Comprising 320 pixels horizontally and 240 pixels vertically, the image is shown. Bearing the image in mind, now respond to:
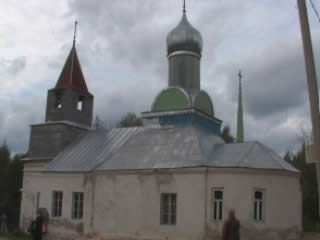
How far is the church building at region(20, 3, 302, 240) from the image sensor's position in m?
16.4

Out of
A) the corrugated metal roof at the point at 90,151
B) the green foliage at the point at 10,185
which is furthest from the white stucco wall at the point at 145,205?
the green foliage at the point at 10,185

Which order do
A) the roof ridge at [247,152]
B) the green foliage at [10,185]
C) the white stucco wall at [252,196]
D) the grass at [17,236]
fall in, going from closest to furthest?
the white stucco wall at [252,196]
the roof ridge at [247,152]
the grass at [17,236]
the green foliage at [10,185]

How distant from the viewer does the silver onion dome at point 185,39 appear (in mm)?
22078

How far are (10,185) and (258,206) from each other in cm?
2410

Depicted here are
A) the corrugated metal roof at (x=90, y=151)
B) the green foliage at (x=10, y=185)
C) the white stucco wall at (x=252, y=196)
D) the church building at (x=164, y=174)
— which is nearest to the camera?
the white stucco wall at (x=252, y=196)

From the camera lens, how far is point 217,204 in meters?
16.5

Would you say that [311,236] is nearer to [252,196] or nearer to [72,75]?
[252,196]

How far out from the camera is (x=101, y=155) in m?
20.4

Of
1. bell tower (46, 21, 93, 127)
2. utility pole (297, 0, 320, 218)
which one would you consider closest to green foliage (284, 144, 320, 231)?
bell tower (46, 21, 93, 127)

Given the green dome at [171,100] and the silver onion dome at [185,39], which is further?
the silver onion dome at [185,39]

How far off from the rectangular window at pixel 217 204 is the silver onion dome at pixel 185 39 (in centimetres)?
840

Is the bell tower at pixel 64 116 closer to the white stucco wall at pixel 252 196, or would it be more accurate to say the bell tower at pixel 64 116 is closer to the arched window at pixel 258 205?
the white stucco wall at pixel 252 196

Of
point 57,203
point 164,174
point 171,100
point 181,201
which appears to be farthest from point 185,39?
point 57,203

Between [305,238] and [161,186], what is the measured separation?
614cm
